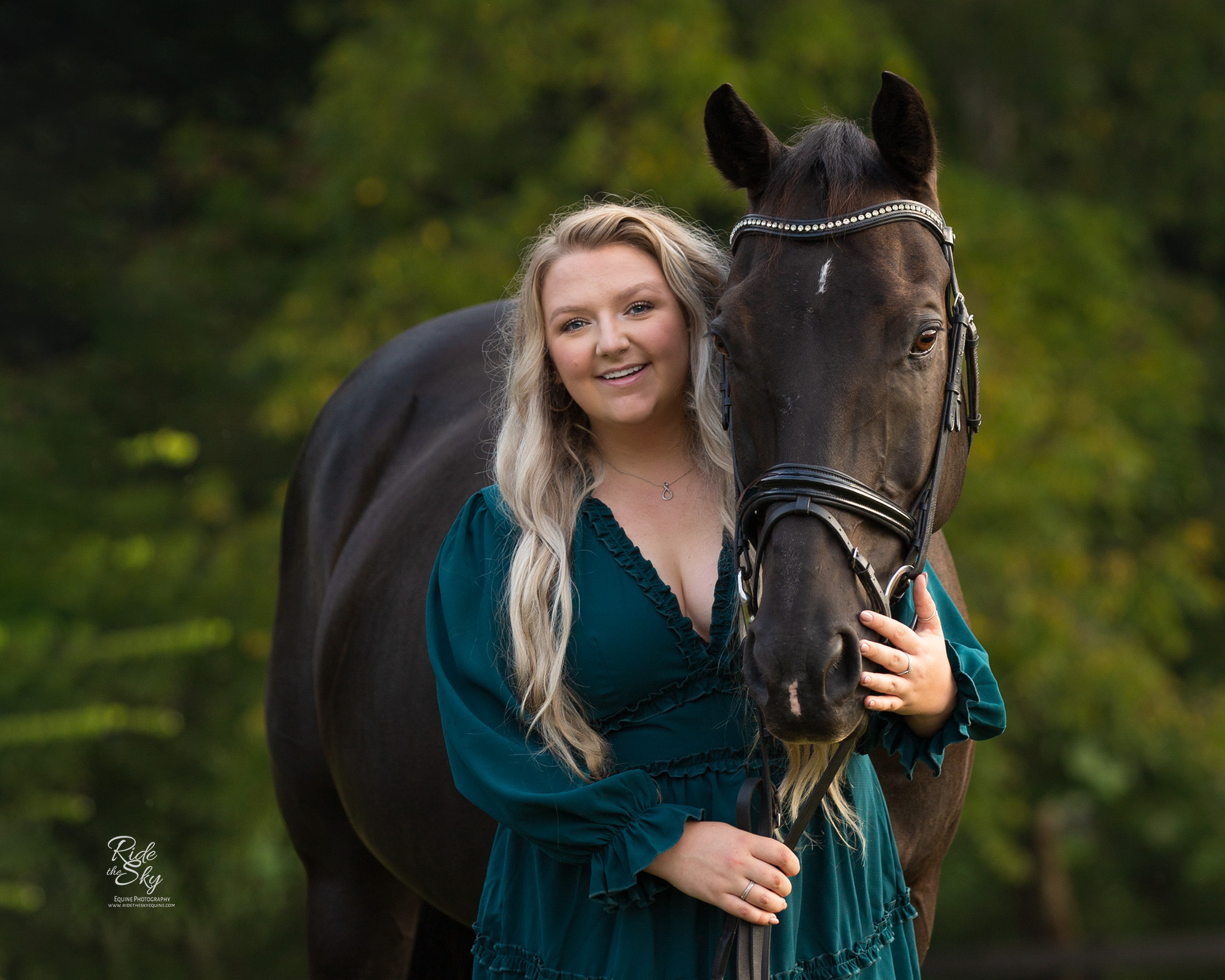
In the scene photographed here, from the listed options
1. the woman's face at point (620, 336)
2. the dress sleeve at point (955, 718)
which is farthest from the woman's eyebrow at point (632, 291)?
the dress sleeve at point (955, 718)

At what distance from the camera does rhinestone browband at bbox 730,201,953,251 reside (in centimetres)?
176

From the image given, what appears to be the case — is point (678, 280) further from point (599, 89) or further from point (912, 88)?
point (599, 89)

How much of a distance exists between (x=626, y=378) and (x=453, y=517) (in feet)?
3.22

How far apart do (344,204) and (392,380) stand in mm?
3820

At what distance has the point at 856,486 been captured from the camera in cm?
165

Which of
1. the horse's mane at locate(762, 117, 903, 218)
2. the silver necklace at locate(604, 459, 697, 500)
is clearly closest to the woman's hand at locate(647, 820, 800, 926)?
the silver necklace at locate(604, 459, 697, 500)

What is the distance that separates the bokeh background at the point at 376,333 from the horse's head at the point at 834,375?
4125 mm

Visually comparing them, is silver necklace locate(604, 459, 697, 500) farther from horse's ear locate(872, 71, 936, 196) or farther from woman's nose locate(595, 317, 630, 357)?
horse's ear locate(872, 71, 936, 196)

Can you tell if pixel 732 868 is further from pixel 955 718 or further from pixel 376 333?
pixel 376 333

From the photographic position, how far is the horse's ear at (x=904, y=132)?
1837mm

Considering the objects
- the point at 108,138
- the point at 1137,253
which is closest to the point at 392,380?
the point at 108,138

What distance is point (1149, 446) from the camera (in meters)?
7.62

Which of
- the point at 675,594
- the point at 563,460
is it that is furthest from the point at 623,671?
the point at 563,460

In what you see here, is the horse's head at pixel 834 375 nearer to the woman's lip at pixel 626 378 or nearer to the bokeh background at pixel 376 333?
the woman's lip at pixel 626 378
